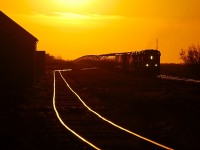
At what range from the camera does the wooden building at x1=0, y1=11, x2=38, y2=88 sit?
1294 inches

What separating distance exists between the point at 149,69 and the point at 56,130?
38.4m

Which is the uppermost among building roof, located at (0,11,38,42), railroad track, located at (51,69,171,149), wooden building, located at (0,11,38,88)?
building roof, located at (0,11,38,42)

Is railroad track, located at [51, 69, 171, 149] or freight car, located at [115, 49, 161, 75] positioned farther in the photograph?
freight car, located at [115, 49, 161, 75]

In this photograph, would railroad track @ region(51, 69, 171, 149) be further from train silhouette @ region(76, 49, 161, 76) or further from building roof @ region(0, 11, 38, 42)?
train silhouette @ region(76, 49, 161, 76)

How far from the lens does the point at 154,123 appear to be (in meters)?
17.9

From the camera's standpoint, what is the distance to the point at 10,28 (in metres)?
33.9

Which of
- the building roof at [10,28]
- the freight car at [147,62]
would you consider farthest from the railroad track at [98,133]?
the freight car at [147,62]

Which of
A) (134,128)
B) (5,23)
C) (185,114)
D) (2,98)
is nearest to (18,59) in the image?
(5,23)

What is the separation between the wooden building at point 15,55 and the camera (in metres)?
32.9

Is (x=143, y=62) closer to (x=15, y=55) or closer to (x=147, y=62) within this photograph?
(x=147, y=62)

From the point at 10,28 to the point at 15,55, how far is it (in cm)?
222

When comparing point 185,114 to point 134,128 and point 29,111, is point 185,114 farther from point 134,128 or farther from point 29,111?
point 29,111

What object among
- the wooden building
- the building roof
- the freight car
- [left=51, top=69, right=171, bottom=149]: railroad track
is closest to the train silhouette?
the freight car

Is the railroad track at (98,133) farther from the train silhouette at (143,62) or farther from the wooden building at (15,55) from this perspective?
the train silhouette at (143,62)
